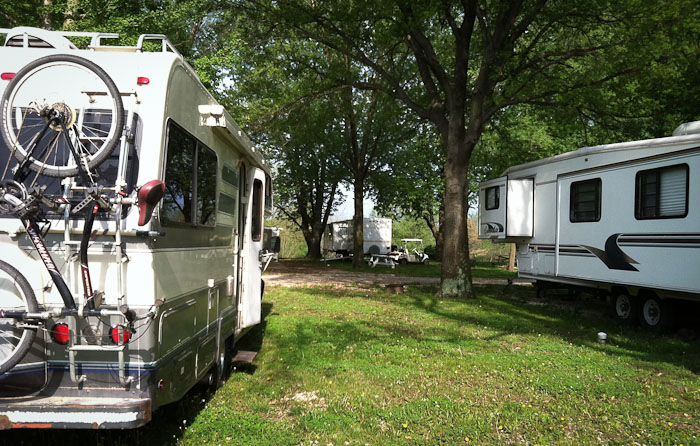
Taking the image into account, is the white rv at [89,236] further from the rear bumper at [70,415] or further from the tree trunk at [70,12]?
the tree trunk at [70,12]

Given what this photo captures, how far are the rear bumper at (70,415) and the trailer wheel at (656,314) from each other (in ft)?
29.2

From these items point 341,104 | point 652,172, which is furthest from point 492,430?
point 341,104

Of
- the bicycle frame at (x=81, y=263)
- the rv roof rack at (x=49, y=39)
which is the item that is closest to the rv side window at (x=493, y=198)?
the rv roof rack at (x=49, y=39)

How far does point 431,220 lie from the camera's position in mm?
33438

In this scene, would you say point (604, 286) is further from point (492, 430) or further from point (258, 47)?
point (258, 47)

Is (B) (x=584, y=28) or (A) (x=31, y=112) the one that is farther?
(B) (x=584, y=28)

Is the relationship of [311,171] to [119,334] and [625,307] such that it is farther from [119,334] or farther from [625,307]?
[119,334]

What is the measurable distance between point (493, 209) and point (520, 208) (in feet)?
3.04

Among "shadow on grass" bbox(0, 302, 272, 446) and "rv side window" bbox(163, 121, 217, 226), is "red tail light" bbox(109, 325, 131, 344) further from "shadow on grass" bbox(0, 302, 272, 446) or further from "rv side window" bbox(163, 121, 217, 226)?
"shadow on grass" bbox(0, 302, 272, 446)

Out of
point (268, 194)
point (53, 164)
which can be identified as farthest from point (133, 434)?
point (268, 194)

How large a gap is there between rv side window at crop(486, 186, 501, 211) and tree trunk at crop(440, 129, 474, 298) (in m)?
0.84

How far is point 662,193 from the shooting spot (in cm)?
834

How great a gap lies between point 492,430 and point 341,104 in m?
17.7

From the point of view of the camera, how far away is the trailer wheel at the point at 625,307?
934cm
